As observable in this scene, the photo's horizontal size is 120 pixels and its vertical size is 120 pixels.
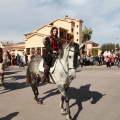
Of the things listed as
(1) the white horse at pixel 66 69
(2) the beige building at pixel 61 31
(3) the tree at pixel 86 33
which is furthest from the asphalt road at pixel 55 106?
(3) the tree at pixel 86 33

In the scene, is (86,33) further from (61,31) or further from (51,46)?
(51,46)

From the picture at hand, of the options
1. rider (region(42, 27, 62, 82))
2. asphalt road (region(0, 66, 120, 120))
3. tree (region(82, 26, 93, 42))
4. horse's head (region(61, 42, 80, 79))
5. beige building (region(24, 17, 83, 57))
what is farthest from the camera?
tree (region(82, 26, 93, 42))

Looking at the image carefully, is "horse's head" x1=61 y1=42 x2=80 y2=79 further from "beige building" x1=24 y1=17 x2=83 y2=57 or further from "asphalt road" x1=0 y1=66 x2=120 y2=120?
"beige building" x1=24 y1=17 x2=83 y2=57

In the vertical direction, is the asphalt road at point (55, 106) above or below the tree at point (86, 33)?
below

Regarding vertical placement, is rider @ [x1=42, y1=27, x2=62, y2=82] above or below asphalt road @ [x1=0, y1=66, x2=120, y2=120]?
above

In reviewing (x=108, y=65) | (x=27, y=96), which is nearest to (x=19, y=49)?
(x=108, y=65)

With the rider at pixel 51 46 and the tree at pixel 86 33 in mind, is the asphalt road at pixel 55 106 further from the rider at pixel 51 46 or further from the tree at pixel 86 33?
the tree at pixel 86 33

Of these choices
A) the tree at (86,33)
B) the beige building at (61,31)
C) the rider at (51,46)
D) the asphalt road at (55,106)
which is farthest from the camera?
the tree at (86,33)

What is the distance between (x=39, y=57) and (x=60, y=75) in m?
2.04

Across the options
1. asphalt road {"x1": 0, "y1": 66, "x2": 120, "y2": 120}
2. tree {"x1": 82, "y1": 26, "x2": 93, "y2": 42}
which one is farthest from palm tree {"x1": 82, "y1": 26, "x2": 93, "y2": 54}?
asphalt road {"x1": 0, "y1": 66, "x2": 120, "y2": 120}

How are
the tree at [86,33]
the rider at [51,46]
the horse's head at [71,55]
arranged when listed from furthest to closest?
the tree at [86,33] → the rider at [51,46] → the horse's head at [71,55]

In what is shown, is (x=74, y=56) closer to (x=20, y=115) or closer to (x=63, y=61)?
(x=63, y=61)

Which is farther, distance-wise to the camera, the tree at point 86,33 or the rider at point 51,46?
the tree at point 86,33

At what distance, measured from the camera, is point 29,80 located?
9.01 metres
